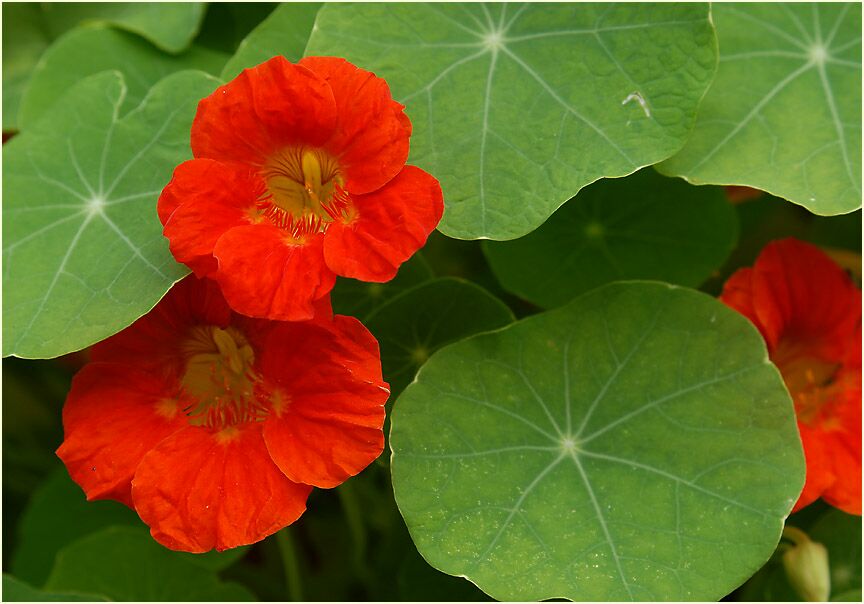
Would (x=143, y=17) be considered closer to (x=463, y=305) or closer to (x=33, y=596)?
(x=463, y=305)

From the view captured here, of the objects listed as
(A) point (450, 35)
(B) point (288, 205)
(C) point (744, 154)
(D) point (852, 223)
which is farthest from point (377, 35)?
(D) point (852, 223)

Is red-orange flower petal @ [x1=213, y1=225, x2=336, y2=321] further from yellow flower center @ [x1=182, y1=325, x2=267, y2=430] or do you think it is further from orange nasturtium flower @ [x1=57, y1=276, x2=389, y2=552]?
yellow flower center @ [x1=182, y1=325, x2=267, y2=430]

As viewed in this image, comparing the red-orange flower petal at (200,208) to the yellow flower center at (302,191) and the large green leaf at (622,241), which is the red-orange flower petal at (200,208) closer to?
the yellow flower center at (302,191)

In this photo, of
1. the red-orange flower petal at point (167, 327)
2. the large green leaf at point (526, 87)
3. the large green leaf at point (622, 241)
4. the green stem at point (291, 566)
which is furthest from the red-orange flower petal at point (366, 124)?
the green stem at point (291, 566)

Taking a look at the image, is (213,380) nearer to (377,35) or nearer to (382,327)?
(382,327)

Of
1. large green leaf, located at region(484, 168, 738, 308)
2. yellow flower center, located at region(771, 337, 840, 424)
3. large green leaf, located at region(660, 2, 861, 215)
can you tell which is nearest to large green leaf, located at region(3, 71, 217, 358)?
large green leaf, located at region(484, 168, 738, 308)

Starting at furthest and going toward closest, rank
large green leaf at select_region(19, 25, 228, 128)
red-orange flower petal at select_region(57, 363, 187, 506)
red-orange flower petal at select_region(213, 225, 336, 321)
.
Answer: large green leaf at select_region(19, 25, 228, 128), red-orange flower petal at select_region(57, 363, 187, 506), red-orange flower petal at select_region(213, 225, 336, 321)
